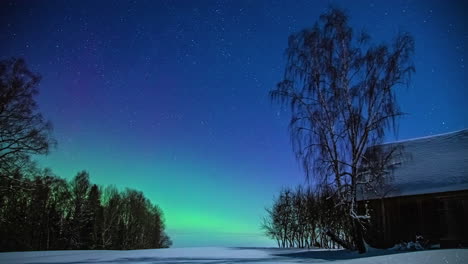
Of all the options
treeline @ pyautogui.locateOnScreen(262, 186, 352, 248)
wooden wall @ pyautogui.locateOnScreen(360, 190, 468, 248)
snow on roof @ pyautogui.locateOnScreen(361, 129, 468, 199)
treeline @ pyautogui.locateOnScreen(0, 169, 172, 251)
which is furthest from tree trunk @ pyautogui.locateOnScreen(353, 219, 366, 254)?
treeline @ pyautogui.locateOnScreen(0, 169, 172, 251)

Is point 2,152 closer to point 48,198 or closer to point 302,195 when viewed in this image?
point 48,198

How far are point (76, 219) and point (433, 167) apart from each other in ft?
110

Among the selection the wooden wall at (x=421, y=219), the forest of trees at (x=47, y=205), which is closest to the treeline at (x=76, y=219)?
the forest of trees at (x=47, y=205)

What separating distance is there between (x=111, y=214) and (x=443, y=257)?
3484 centimetres

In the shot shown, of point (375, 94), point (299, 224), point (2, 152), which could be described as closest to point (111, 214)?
point (299, 224)

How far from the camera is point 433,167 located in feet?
60.1

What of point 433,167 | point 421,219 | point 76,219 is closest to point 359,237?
point 421,219

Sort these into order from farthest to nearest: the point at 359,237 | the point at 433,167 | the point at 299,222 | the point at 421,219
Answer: the point at 299,222 < the point at 433,167 < the point at 421,219 < the point at 359,237

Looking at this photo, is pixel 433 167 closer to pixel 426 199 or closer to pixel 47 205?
pixel 426 199

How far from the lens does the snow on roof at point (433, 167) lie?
16.5 metres

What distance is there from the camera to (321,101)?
14516 millimetres

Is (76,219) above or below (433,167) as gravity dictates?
below

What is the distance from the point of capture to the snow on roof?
16.5m

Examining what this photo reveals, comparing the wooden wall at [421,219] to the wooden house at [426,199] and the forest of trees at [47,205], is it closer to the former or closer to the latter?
the wooden house at [426,199]
